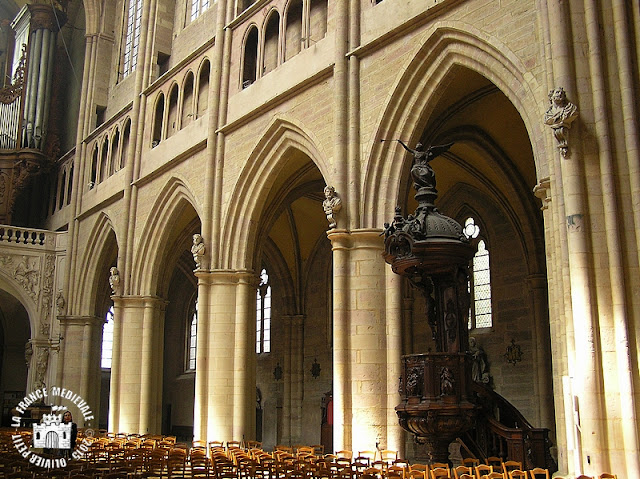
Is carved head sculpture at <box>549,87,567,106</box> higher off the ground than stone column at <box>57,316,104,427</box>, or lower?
higher

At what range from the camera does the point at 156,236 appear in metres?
21.4

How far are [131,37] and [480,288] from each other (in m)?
14.9

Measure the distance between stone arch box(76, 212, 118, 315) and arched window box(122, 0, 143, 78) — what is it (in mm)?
5173

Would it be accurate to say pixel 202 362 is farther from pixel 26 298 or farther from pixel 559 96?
pixel 26 298

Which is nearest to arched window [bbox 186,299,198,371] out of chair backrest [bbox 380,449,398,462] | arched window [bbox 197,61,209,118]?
arched window [bbox 197,61,209,118]

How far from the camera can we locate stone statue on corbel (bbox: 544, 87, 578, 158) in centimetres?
960

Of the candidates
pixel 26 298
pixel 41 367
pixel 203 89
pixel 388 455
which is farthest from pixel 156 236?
pixel 388 455

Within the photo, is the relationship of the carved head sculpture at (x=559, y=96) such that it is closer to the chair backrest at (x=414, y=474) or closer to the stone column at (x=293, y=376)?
the chair backrest at (x=414, y=474)

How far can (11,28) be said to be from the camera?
3444 centimetres

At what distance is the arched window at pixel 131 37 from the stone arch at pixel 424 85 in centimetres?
1399

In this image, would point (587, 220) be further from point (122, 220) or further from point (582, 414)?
point (122, 220)

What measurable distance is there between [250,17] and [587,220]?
11.2 meters

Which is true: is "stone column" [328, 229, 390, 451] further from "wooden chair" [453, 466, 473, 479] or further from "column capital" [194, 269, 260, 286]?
"column capital" [194, 269, 260, 286]

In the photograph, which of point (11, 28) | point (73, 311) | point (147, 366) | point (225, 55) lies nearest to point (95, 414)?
point (73, 311)
